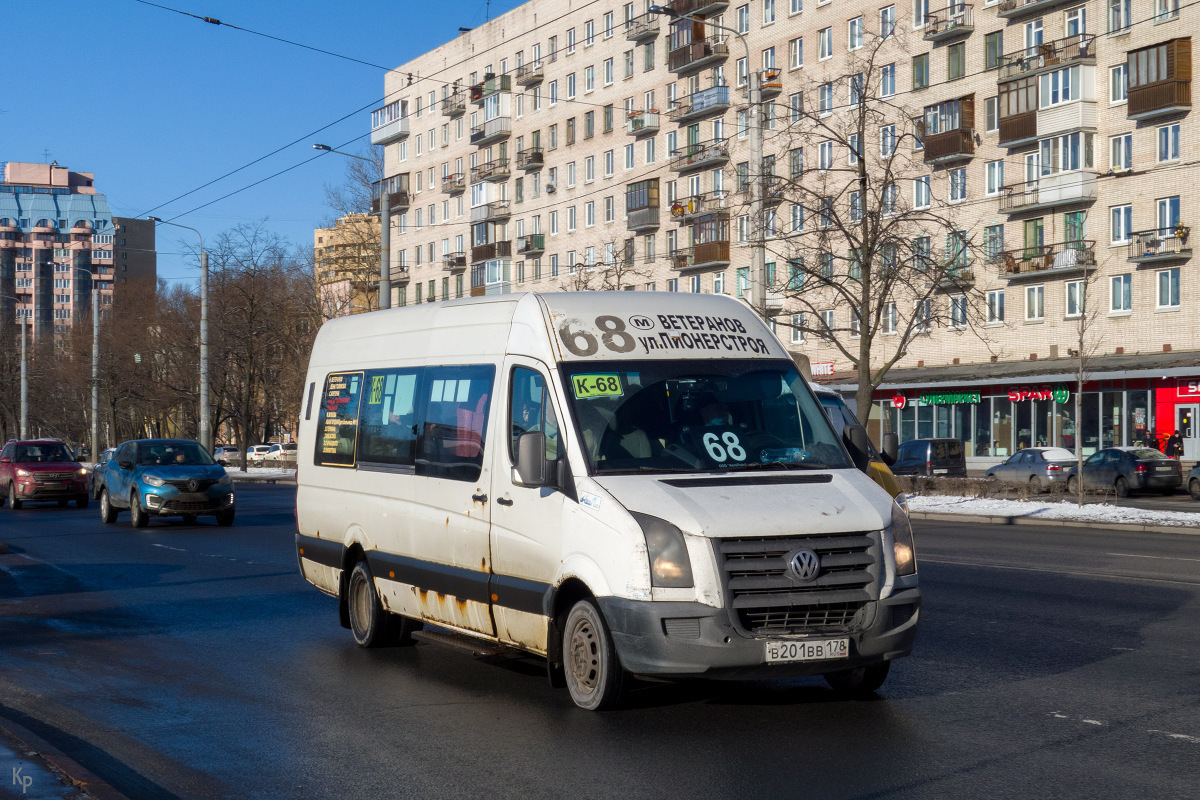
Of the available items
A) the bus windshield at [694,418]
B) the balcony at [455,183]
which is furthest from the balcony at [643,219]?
the bus windshield at [694,418]

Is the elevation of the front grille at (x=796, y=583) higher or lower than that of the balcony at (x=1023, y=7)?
lower

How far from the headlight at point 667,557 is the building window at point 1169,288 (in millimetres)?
43701

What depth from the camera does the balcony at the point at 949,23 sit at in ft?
173

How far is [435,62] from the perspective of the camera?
88.4m

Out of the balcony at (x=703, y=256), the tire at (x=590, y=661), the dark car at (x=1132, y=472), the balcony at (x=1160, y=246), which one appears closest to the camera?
the tire at (x=590, y=661)

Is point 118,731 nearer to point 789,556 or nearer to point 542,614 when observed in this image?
point 542,614

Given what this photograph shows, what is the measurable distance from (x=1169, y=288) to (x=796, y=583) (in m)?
43.7

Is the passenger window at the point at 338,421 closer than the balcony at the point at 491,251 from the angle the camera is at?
Yes

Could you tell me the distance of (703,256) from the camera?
65500 mm

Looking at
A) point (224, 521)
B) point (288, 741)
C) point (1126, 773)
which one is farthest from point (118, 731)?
point (224, 521)

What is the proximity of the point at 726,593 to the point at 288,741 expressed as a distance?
231 centimetres

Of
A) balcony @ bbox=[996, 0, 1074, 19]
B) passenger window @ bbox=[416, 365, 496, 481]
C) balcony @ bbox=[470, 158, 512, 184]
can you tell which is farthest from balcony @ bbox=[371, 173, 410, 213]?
passenger window @ bbox=[416, 365, 496, 481]

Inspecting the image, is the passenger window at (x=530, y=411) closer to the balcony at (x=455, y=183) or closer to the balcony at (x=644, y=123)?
the balcony at (x=644, y=123)

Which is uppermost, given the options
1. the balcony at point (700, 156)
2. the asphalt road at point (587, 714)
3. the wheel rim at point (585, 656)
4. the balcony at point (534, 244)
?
Answer: the balcony at point (700, 156)
